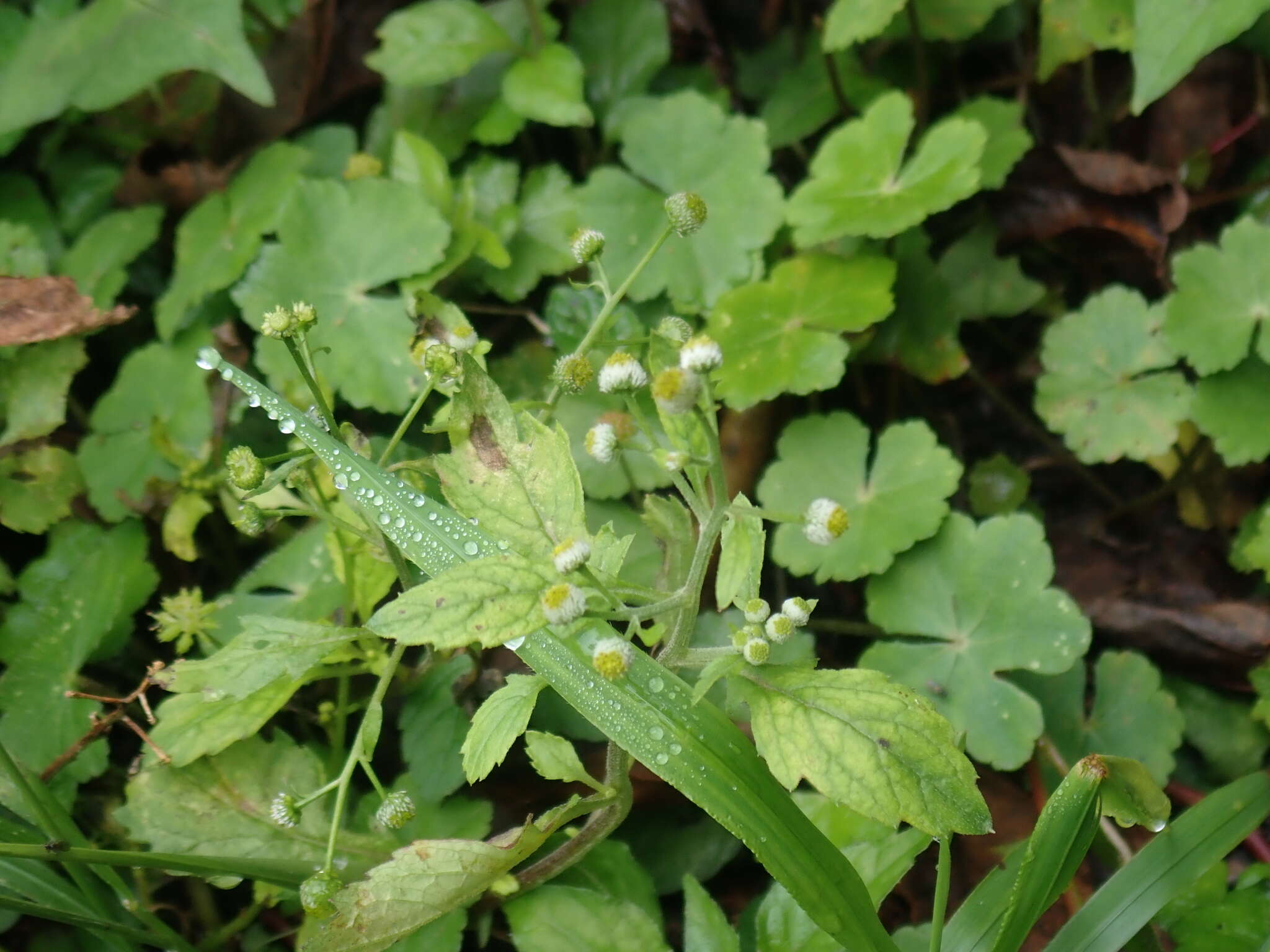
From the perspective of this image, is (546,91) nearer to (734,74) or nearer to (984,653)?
(734,74)

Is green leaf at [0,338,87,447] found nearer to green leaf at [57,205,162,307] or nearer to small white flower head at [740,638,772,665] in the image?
green leaf at [57,205,162,307]

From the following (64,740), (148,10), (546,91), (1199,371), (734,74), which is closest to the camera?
(64,740)

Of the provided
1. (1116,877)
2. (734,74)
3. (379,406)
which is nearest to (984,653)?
(1116,877)

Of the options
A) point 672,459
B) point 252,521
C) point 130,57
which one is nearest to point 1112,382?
point 672,459

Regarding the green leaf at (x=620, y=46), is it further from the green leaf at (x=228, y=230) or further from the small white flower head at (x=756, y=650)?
the small white flower head at (x=756, y=650)

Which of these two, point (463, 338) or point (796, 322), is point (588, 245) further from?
point (796, 322)

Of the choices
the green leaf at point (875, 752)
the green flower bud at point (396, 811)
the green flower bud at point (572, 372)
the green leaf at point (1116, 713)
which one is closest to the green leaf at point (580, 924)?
the green flower bud at point (396, 811)
